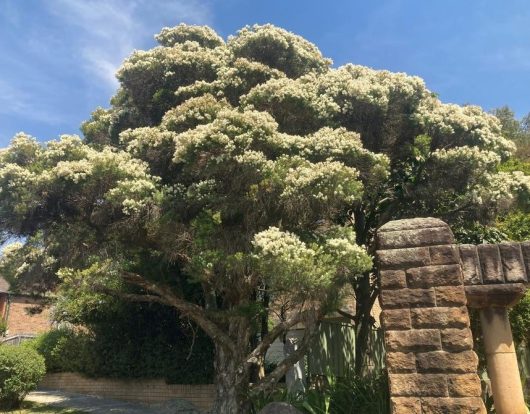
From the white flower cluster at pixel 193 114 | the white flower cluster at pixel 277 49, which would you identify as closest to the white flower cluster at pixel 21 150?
the white flower cluster at pixel 193 114

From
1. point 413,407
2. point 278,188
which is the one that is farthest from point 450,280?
point 278,188

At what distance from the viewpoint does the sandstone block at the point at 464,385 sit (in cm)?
484

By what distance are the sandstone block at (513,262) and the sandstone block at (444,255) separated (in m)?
0.53

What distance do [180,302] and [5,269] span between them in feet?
29.9

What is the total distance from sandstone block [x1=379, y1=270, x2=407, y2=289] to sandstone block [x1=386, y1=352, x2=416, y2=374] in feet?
2.14

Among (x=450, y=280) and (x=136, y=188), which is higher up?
(x=136, y=188)

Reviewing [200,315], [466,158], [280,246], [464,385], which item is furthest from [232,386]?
[466,158]

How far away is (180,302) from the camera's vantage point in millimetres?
11375

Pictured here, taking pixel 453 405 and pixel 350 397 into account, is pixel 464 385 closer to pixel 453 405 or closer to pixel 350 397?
pixel 453 405

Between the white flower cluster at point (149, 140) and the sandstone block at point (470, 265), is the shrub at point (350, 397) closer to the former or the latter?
the sandstone block at point (470, 265)

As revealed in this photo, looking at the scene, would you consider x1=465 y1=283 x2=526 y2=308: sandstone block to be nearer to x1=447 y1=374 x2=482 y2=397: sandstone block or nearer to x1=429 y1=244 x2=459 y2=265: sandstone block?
x1=429 y1=244 x2=459 y2=265: sandstone block

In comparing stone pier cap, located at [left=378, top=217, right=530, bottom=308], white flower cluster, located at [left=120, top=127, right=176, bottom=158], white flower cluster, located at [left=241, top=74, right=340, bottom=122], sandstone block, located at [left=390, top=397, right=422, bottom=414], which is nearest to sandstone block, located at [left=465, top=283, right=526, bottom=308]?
stone pier cap, located at [left=378, top=217, right=530, bottom=308]

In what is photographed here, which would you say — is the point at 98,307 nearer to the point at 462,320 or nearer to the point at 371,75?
the point at 371,75

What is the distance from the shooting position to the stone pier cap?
5328mm
